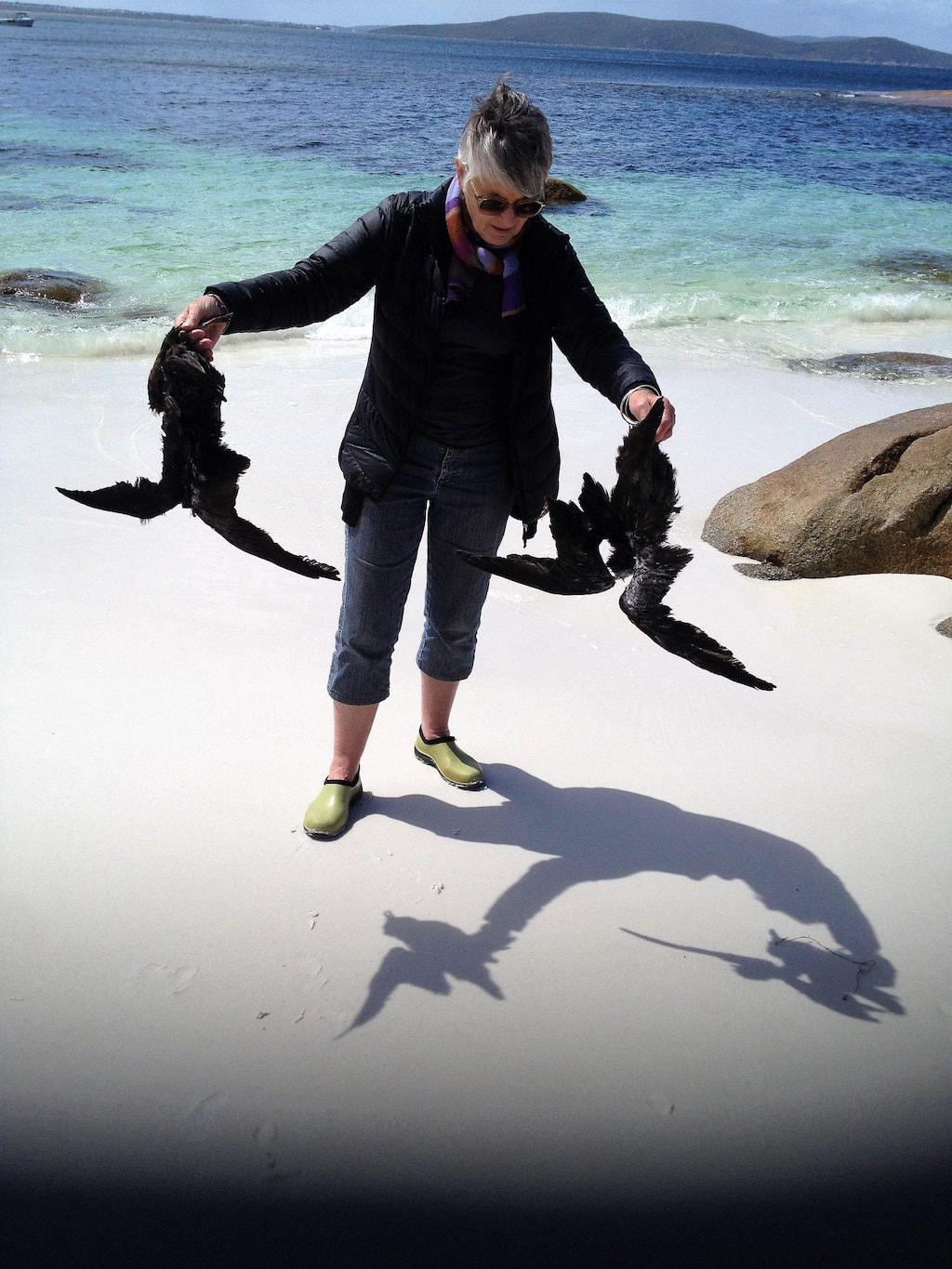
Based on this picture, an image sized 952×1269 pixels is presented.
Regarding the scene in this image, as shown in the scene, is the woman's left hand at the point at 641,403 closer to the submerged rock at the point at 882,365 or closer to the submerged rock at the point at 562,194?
the submerged rock at the point at 882,365

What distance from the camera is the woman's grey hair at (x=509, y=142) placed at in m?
2.05

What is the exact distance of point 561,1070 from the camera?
212 centimetres

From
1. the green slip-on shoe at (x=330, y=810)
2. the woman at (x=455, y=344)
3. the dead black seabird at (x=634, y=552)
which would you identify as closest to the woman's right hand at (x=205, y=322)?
the woman at (x=455, y=344)

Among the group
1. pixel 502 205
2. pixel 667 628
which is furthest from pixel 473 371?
pixel 667 628

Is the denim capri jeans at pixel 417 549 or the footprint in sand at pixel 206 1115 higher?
the denim capri jeans at pixel 417 549

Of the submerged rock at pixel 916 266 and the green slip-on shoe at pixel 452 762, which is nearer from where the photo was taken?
the green slip-on shoe at pixel 452 762

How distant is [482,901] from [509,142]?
179 centimetres

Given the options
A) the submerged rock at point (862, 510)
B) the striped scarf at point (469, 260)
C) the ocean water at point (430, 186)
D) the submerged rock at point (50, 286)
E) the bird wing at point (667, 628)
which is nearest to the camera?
the bird wing at point (667, 628)

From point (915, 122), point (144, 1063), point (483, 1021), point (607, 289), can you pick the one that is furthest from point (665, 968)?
point (915, 122)

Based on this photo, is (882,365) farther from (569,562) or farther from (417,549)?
(569,562)

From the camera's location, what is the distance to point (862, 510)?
4.59 metres

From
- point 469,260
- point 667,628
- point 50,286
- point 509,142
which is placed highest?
point 509,142

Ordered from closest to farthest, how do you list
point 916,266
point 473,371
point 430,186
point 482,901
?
point 473,371 < point 482,901 < point 916,266 < point 430,186

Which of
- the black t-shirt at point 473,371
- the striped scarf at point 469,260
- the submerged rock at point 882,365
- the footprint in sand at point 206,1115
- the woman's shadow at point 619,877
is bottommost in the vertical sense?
the footprint in sand at point 206,1115
